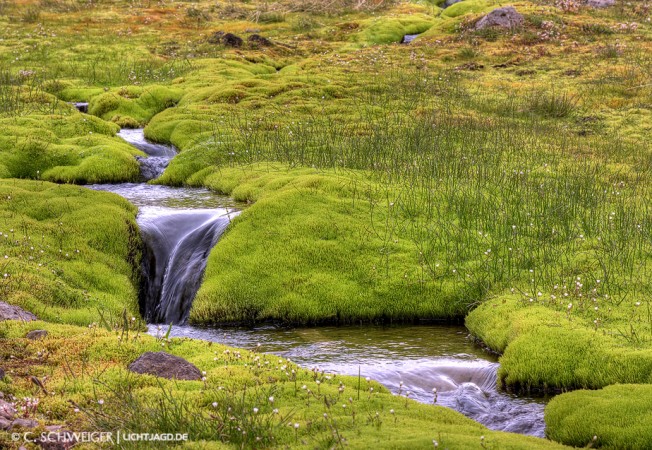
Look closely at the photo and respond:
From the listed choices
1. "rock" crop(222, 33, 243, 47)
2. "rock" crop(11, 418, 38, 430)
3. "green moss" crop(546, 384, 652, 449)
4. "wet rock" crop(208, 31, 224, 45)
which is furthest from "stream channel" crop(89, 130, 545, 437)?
"wet rock" crop(208, 31, 224, 45)

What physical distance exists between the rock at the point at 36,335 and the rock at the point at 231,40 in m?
37.5

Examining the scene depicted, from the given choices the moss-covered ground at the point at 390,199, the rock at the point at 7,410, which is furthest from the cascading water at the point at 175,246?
the rock at the point at 7,410

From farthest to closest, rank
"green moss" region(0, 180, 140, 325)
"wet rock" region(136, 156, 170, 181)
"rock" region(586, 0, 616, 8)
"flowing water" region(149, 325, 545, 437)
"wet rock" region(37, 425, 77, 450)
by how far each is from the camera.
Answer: "rock" region(586, 0, 616, 8) → "wet rock" region(136, 156, 170, 181) → "green moss" region(0, 180, 140, 325) → "flowing water" region(149, 325, 545, 437) → "wet rock" region(37, 425, 77, 450)

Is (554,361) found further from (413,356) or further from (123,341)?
(123,341)

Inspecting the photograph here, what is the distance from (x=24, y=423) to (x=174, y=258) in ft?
30.6

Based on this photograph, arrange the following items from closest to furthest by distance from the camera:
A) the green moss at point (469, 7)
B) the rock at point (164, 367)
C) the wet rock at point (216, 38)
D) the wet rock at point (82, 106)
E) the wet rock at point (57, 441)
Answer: the wet rock at point (57, 441) → the rock at point (164, 367) → the wet rock at point (82, 106) → the wet rock at point (216, 38) → the green moss at point (469, 7)

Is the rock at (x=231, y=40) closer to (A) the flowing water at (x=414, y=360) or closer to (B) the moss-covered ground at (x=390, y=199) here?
(B) the moss-covered ground at (x=390, y=199)

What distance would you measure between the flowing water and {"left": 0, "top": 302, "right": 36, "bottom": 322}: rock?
84.2 inches

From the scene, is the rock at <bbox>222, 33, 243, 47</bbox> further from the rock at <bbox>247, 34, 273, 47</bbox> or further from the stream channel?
the stream channel

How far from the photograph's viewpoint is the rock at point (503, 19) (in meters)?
45.1

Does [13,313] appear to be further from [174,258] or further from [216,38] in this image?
[216,38]

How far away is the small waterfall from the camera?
1536 cm

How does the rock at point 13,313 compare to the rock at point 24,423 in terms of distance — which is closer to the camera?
the rock at point 24,423

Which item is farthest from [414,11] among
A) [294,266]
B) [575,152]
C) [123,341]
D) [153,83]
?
[123,341]
